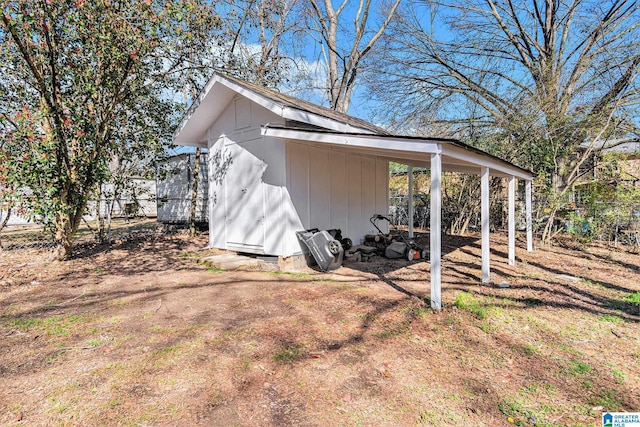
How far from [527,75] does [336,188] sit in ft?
30.1

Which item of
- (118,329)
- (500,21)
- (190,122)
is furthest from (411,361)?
(500,21)

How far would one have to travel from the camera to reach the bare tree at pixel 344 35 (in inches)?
599

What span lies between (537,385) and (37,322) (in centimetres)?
530

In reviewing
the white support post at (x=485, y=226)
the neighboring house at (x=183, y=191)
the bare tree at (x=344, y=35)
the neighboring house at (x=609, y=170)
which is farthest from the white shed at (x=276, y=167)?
the bare tree at (x=344, y=35)

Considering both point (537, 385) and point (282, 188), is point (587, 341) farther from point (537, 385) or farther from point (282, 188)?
point (282, 188)

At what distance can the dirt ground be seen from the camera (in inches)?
89.6

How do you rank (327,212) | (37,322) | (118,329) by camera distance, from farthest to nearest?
(327,212)
(37,322)
(118,329)

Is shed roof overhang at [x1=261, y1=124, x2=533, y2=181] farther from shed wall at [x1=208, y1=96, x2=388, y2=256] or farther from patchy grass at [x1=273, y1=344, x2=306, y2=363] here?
patchy grass at [x1=273, y1=344, x2=306, y2=363]

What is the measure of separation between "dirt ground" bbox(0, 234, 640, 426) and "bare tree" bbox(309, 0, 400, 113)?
1247 centimetres

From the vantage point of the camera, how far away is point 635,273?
243 inches

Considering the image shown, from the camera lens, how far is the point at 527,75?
11.5 metres

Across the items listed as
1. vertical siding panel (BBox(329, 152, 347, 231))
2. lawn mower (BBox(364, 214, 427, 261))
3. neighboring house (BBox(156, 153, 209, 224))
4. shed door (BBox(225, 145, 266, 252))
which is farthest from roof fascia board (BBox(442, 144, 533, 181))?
neighboring house (BBox(156, 153, 209, 224))

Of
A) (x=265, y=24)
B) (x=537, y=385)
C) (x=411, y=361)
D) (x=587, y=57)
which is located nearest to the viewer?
(x=537, y=385)

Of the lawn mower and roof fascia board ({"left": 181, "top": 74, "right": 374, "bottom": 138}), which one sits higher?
roof fascia board ({"left": 181, "top": 74, "right": 374, "bottom": 138})
